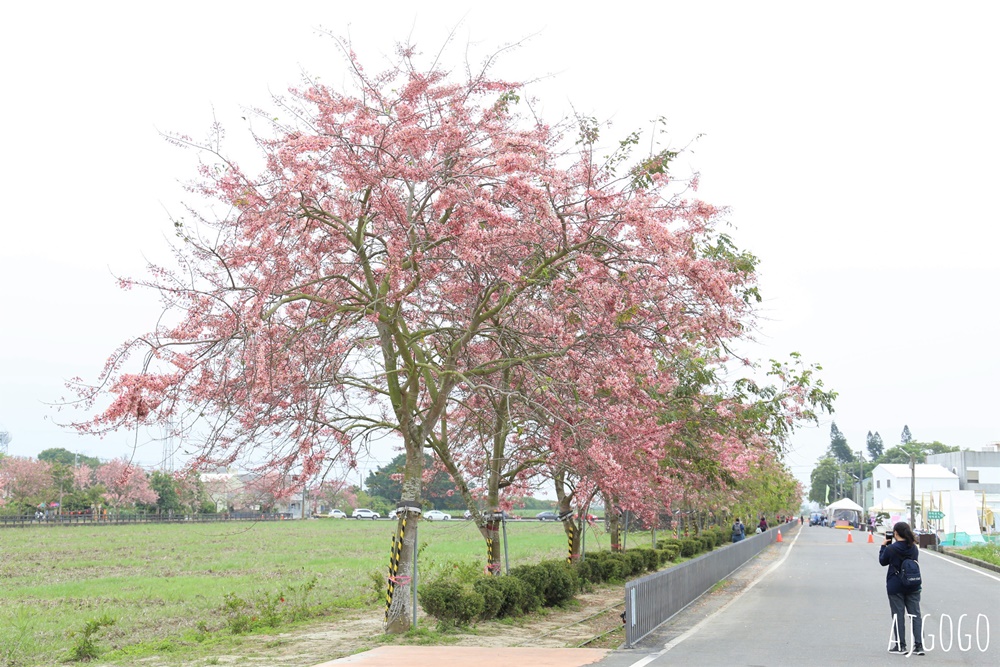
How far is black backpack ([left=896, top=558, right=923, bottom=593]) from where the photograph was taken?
12.4m

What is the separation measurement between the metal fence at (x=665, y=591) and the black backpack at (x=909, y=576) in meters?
3.51

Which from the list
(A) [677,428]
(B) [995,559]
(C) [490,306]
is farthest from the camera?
(B) [995,559]

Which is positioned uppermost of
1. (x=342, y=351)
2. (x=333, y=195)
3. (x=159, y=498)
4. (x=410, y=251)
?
(x=333, y=195)

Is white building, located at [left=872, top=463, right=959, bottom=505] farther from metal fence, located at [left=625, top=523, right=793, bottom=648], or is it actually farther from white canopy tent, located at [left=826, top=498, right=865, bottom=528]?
metal fence, located at [left=625, top=523, right=793, bottom=648]

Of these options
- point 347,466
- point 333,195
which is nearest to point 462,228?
point 333,195

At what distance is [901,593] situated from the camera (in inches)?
494

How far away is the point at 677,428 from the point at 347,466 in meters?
7.05

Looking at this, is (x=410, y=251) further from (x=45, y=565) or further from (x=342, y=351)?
(x=45, y=565)

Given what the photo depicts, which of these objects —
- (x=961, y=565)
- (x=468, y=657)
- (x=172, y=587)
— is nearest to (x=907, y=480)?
(x=961, y=565)

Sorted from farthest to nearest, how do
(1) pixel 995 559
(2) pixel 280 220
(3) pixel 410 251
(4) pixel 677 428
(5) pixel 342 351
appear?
(1) pixel 995 559
(4) pixel 677 428
(5) pixel 342 351
(3) pixel 410 251
(2) pixel 280 220

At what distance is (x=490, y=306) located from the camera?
15922mm

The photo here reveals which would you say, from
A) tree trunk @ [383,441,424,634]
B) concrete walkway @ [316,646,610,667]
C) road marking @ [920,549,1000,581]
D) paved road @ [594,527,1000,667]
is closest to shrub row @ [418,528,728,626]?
tree trunk @ [383,441,424,634]

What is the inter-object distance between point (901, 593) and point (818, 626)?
3.42 meters

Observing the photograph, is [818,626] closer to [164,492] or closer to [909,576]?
[909,576]
